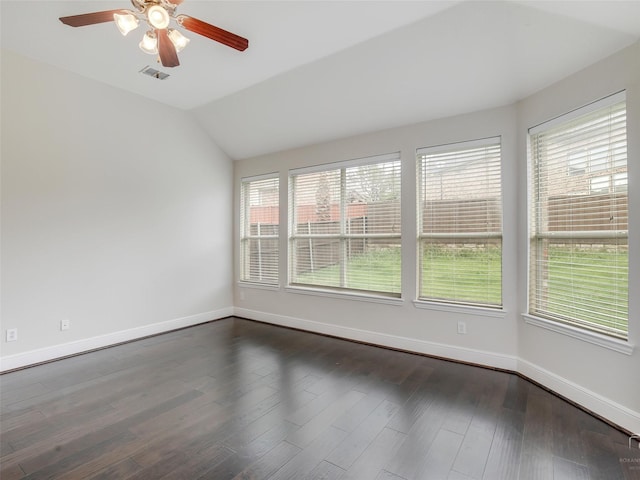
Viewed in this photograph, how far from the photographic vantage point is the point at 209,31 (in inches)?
86.7

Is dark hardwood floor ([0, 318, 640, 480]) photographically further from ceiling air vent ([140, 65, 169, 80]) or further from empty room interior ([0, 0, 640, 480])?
ceiling air vent ([140, 65, 169, 80])

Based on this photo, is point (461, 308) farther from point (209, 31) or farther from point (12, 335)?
point (12, 335)

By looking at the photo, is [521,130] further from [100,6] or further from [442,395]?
[100,6]

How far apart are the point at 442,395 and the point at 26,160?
4527mm

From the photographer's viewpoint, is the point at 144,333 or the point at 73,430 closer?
the point at 73,430

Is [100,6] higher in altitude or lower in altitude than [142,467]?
higher

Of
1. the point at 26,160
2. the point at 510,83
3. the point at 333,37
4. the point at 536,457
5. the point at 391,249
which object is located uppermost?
the point at 333,37

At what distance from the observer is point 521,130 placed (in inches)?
122

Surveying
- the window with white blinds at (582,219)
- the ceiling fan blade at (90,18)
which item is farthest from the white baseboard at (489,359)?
the ceiling fan blade at (90,18)

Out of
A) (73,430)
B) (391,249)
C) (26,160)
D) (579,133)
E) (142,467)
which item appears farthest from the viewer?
(391,249)

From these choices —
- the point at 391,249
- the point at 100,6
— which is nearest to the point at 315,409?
the point at 391,249

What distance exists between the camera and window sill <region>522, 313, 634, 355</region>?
2.27 meters

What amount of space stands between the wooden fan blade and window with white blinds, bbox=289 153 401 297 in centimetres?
232

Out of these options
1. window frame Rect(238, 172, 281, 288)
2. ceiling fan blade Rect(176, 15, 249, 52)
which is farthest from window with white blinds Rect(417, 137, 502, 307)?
window frame Rect(238, 172, 281, 288)
